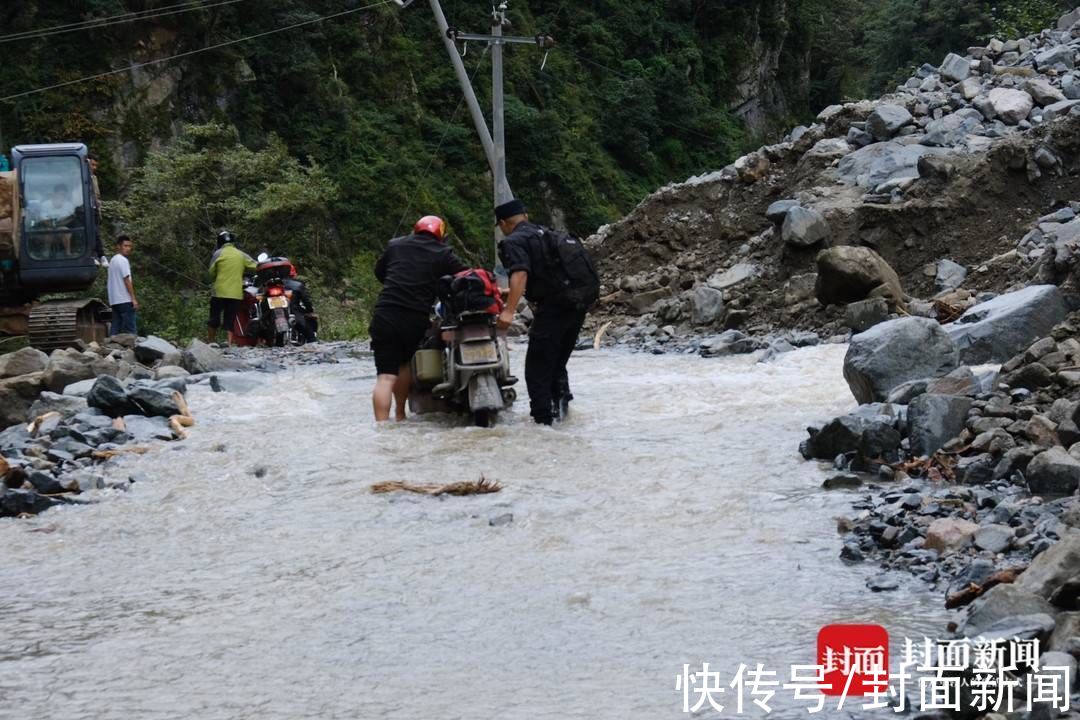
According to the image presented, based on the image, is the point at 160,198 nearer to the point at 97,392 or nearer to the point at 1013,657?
the point at 97,392

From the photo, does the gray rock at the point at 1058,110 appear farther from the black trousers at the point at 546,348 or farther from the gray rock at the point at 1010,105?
the black trousers at the point at 546,348

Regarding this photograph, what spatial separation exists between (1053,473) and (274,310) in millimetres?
13717

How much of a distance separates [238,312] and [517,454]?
11061 mm

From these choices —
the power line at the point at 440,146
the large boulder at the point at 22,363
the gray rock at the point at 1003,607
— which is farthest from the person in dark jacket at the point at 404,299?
the power line at the point at 440,146

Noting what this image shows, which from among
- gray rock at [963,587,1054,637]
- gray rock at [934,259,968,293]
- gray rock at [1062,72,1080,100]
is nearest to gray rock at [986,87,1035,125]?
gray rock at [1062,72,1080,100]

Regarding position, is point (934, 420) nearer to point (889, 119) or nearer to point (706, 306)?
point (706, 306)

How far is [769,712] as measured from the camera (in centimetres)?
445

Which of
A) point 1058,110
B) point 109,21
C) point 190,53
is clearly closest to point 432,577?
point 1058,110

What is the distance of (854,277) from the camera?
1577 centimetres

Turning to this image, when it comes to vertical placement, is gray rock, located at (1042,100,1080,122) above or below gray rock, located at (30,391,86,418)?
above

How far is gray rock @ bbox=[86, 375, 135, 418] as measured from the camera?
1038 cm

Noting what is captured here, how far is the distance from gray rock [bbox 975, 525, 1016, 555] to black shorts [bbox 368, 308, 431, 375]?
525 cm

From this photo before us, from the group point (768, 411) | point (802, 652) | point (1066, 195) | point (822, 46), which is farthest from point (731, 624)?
point (822, 46)

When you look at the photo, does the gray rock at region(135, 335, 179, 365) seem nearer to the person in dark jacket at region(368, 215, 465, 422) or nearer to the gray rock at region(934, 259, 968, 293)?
the person in dark jacket at region(368, 215, 465, 422)
